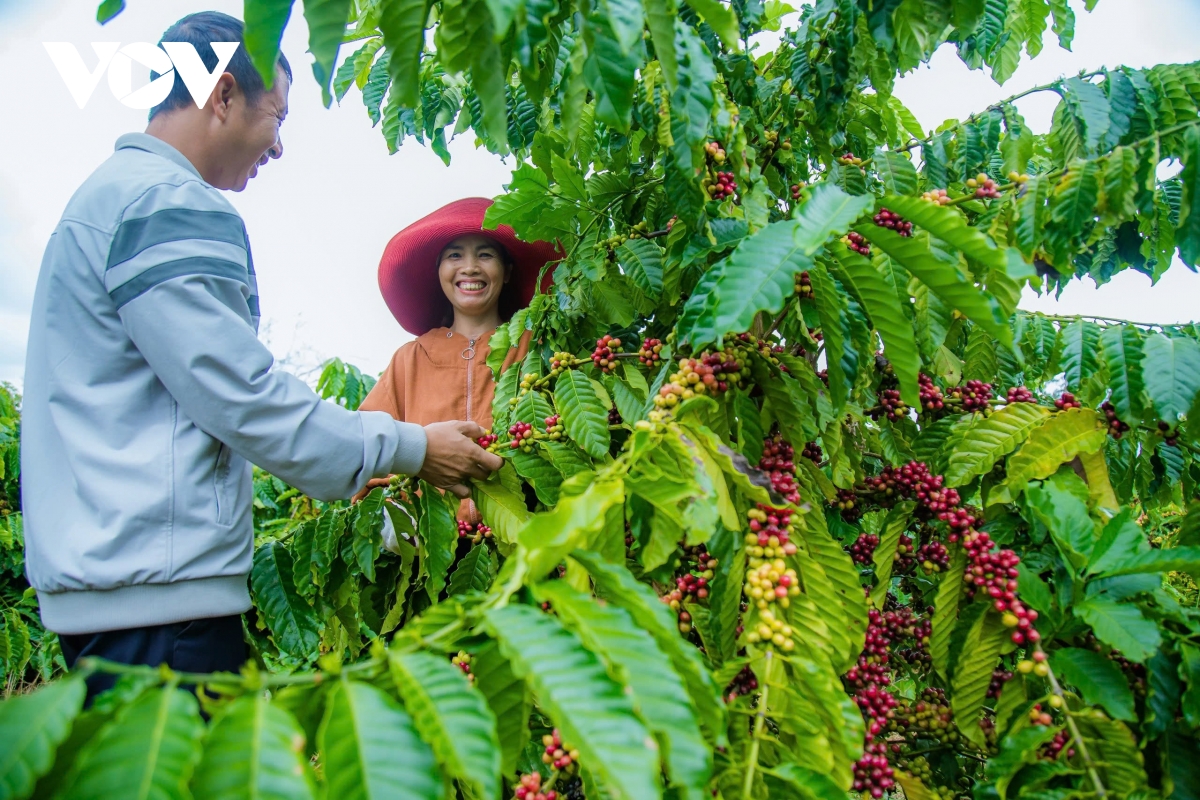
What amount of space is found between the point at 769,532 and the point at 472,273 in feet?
5.80

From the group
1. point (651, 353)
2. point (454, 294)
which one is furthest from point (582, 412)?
point (454, 294)

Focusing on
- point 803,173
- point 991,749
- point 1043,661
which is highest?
point 803,173

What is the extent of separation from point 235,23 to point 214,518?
124 cm

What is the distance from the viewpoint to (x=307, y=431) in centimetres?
142

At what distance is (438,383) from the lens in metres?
2.44

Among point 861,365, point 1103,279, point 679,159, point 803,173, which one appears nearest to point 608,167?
point 803,173

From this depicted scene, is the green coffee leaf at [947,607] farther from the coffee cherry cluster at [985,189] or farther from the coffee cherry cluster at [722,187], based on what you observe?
the coffee cherry cluster at [722,187]

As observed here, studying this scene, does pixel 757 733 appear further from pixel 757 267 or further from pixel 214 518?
pixel 214 518

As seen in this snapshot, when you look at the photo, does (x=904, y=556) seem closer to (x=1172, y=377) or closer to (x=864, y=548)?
(x=864, y=548)

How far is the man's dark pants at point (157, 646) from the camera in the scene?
1363mm

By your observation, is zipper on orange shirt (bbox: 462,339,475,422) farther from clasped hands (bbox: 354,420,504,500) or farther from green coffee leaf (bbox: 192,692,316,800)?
green coffee leaf (bbox: 192,692,316,800)

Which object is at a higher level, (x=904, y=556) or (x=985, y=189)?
(x=985, y=189)

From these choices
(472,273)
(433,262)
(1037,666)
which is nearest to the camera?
(1037,666)

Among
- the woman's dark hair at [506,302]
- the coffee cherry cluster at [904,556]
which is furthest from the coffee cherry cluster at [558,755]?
the woman's dark hair at [506,302]
